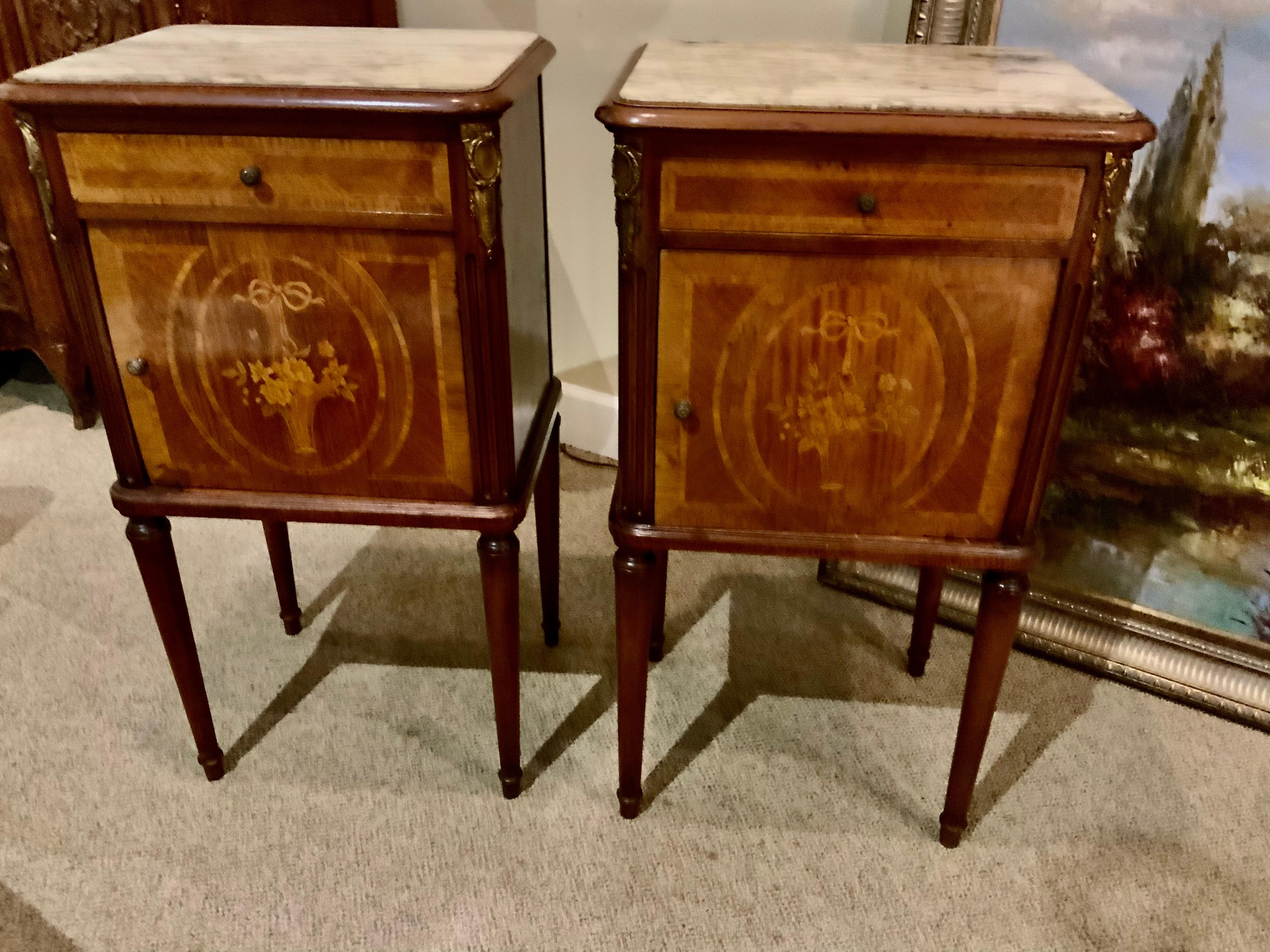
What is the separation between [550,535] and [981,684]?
617 mm

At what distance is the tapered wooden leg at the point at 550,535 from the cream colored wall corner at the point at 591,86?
35cm

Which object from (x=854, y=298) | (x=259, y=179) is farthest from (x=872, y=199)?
(x=259, y=179)

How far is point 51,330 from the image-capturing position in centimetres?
202

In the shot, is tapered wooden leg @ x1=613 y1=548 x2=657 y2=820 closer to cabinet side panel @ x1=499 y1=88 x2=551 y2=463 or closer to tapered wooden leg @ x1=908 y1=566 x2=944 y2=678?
cabinet side panel @ x1=499 y1=88 x2=551 y2=463

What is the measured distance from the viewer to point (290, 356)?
97 centimetres

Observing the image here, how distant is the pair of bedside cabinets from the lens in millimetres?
840

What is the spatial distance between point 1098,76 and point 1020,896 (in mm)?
1020

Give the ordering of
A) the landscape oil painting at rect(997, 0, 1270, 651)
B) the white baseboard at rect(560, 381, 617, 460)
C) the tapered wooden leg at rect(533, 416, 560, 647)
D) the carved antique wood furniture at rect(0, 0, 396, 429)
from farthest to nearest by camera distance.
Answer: the white baseboard at rect(560, 381, 617, 460)
the carved antique wood furniture at rect(0, 0, 396, 429)
the tapered wooden leg at rect(533, 416, 560, 647)
the landscape oil painting at rect(997, 0, 1270, 651)

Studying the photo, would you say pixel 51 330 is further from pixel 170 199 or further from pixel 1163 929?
pixel 1163 929

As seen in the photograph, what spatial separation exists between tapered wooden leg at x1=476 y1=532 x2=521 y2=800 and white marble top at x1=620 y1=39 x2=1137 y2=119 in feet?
1.60

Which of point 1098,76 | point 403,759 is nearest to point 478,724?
point 403,759

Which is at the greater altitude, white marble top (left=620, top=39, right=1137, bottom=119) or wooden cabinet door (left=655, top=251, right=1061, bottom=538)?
white marble top (left=620, top=39, right=1137, bottom=119)

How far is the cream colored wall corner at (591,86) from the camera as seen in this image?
1491 mm

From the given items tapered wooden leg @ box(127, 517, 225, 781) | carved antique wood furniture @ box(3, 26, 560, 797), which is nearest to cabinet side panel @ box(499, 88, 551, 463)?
carved antique wood furniture @ box(3, 26, 560, 797)
